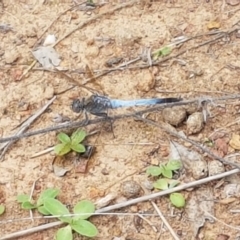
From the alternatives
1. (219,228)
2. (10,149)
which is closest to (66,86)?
(10,149)

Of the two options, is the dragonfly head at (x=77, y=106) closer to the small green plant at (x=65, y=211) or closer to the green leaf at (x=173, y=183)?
the small green plant at (x=65, y=211)

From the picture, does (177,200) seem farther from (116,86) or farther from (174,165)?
(116,86)

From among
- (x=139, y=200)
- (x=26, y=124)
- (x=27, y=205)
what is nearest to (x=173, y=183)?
(x=139, y=200)

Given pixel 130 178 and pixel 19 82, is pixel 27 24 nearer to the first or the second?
pixel 19 82

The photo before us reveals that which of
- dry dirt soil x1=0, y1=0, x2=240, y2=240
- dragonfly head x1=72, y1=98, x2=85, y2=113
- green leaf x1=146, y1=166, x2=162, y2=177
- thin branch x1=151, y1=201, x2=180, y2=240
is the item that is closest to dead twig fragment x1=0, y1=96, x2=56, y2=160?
dry dirt soil x1=0, y1=0, x2=240, y2=240

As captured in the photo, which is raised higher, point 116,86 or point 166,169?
point 116,86

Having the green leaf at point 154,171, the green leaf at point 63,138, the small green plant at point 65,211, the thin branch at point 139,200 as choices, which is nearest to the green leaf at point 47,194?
the small green plant at point 65,211
